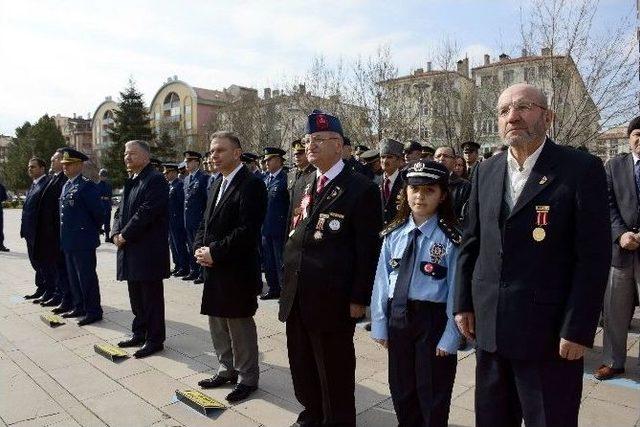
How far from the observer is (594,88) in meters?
12.4

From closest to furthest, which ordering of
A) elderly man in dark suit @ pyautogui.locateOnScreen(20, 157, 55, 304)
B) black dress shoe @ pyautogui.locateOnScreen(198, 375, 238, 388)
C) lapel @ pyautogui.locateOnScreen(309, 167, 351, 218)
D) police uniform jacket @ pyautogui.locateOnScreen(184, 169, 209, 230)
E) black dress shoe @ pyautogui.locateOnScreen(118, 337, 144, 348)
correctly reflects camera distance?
lapel @ pyautogui.locateOnScreen(309, 167, 351, 218), black dress shoe @ pyautogui.locateOnScreen(198, 375, 238, 388), black dress shoe @ pyautogui.locateOnScreen(118, 337, 144, 348), elderly man in dark suit @ pyautogui.locateOnScreen(20, 157, 55, 304), police uniform jacket @ pyautogui.locateOnScreen(184, 169, 209, 230)

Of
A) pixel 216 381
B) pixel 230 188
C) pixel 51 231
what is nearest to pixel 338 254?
pixel 230 188

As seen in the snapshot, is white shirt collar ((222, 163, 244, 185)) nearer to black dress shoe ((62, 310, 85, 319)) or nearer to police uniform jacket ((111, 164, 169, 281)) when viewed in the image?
police uniform jacket ((111, 164, 169, 281))

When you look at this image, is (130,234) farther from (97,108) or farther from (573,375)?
(97,108)

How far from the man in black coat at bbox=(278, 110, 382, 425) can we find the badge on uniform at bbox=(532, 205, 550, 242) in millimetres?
1117

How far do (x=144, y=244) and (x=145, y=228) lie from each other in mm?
173

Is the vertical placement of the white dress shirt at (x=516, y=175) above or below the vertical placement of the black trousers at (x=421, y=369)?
above

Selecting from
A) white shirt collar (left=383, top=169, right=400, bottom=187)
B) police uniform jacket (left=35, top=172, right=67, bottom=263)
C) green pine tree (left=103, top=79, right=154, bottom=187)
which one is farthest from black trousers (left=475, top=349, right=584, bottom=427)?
green pine tree (left=103, top=79, right=154, bottom=187)

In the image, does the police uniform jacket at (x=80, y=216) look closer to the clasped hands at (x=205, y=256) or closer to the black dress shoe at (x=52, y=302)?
the black dress shoe at (x=52, y=302)

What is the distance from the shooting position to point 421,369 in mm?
2768

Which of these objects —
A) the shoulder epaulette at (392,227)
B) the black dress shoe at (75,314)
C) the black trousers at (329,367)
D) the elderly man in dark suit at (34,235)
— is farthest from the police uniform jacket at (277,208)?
the shoulder epaulette at (392,227)

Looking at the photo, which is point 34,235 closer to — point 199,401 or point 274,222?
point 274,222

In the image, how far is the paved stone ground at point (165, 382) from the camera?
3637 mm

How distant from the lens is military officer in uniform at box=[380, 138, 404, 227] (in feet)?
18.2
